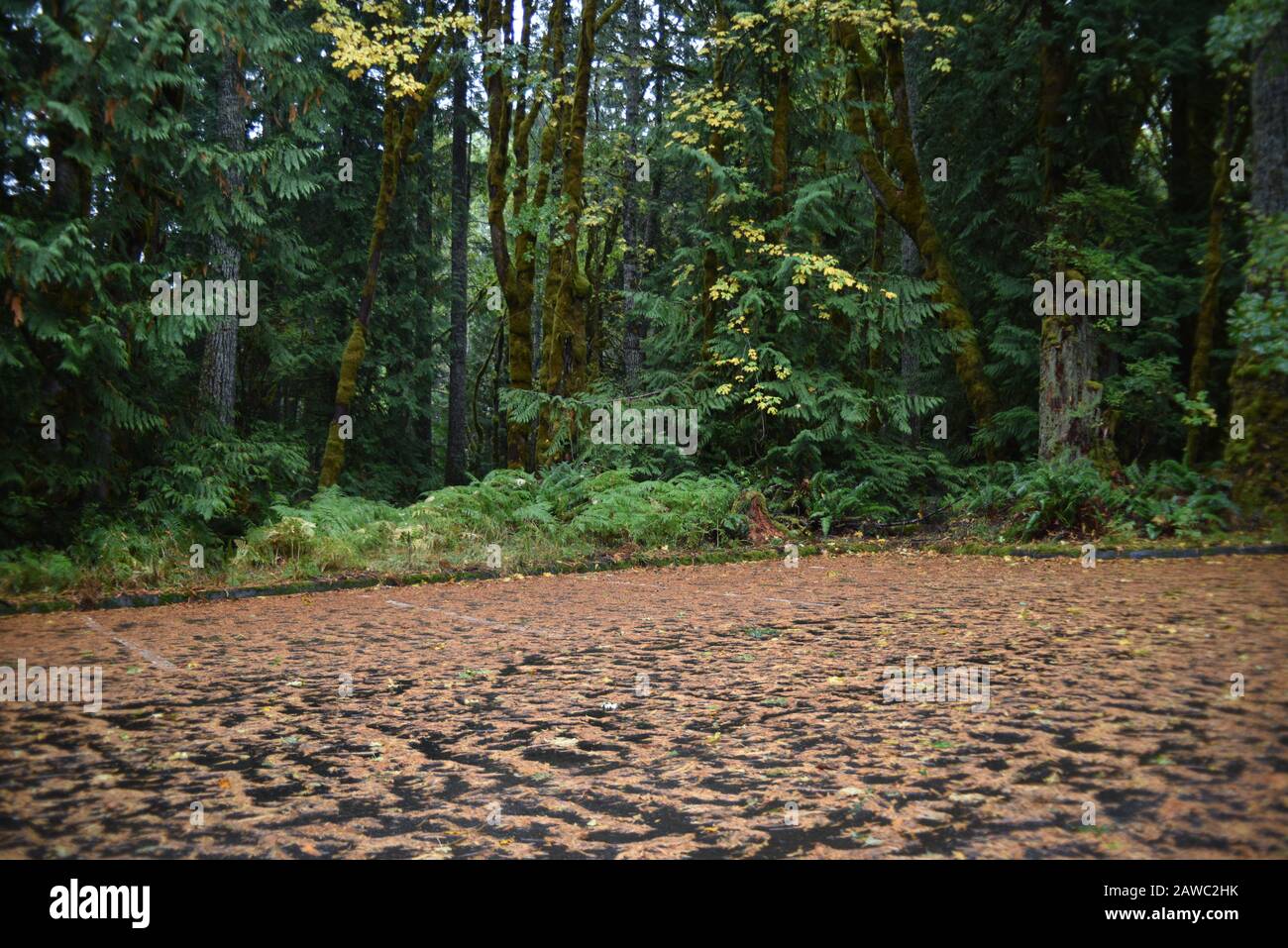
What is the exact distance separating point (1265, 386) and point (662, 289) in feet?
45.6

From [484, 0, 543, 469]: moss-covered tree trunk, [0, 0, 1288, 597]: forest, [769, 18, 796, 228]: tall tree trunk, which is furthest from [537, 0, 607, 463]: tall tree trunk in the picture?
[769, 18, 796, 228]: tall tree trunk

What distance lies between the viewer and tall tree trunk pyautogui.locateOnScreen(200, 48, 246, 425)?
12.8 metres

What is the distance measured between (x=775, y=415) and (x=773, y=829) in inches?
530

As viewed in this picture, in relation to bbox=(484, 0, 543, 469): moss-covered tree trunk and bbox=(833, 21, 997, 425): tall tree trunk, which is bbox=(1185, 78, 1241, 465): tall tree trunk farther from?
bbox=(484, 0, 543, 469): moss-covered tree trunk

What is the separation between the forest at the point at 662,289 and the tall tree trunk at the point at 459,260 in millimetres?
126

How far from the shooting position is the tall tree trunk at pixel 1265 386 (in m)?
10.9

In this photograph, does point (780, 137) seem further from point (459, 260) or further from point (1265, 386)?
point (459, 260)

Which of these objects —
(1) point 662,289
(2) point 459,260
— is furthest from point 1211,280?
(2) point 459,260

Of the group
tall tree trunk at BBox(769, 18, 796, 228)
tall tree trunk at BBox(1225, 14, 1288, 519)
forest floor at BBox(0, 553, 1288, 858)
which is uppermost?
tall tree trunk at BBox(769, 18, 796, 228)

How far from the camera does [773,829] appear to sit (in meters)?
3.05

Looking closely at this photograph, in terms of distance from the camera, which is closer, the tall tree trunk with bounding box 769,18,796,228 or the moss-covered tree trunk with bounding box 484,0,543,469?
the tall tree trunk with bounding box 769,18,796,228

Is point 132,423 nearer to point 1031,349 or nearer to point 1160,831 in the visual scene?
point 1160,831

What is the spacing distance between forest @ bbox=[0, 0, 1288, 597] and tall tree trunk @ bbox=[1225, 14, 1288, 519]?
41 mm
